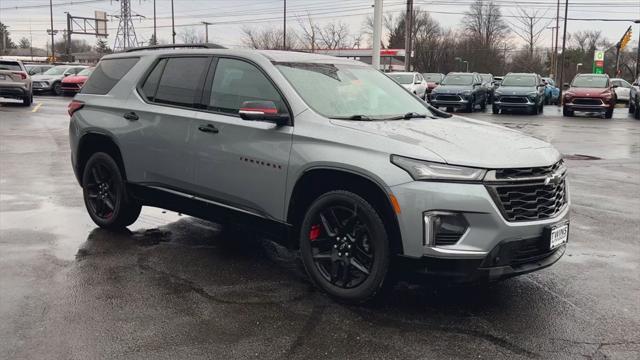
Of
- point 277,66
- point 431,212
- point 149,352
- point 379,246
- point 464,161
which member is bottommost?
point 149,352

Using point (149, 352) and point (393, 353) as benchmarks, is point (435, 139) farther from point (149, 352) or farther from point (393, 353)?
point (149, 352)

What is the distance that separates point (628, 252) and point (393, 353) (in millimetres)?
3297

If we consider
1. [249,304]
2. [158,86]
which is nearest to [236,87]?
[158,86]

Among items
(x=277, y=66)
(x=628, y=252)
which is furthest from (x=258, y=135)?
(x=628, y=252)

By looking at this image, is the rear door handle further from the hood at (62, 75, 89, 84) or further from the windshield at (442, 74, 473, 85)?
the hood at (62, 75, 89, 84)

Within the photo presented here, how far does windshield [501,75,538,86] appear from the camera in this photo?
26266 mm

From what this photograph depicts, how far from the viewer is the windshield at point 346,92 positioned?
4.62 meters

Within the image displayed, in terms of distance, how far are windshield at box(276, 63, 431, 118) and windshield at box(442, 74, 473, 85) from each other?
22.4 meters

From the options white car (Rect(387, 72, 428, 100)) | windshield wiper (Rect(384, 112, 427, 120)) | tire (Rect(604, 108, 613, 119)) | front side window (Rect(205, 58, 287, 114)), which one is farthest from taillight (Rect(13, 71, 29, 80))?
tire (Rect(604, 108, 613, 119))

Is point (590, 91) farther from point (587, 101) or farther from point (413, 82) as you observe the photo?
point (413, 82)

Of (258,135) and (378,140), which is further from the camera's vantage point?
(258,135)

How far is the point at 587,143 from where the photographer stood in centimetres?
1537

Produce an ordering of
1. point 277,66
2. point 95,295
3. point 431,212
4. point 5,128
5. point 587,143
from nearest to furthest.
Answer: point 431,212 → point 95,295 → point 277,66 → point 587,143 → point 5,128

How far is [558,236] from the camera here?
13.4 feet
